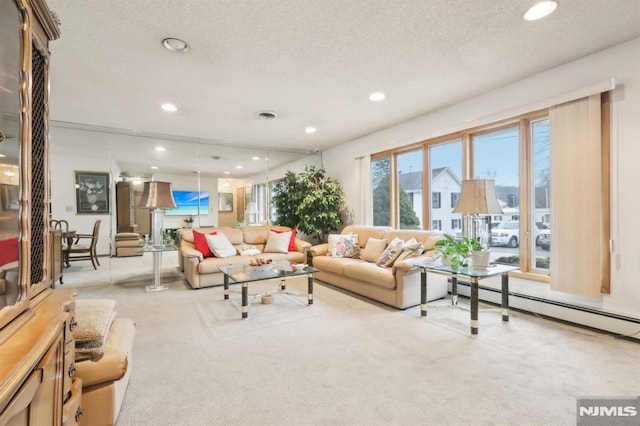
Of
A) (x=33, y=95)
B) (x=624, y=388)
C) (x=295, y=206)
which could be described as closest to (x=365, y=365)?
(x=624, y=388)

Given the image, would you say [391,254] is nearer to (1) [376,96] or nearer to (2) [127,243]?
(1) [376,96]

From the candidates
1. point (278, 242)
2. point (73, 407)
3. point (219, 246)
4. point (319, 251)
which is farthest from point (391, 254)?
point (73, 407)

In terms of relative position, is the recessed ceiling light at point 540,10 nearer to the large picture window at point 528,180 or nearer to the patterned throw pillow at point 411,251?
the large picture window at point 528,180

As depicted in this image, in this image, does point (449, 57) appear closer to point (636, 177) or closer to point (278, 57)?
point (278, 57)

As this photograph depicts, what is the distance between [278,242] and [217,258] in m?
1.08

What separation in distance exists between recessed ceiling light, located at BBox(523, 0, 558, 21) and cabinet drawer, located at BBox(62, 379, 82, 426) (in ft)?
10.9

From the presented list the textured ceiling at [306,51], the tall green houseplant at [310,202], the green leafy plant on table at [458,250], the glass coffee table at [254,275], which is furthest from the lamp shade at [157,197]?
the green leafy plant on table at [458,250]

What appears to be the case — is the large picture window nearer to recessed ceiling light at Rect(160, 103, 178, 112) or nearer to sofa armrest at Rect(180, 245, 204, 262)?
sofa armrest at Rect(180, 245, 204, 262)

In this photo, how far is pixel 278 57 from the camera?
265 centimetres

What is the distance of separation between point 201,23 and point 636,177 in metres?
3.60

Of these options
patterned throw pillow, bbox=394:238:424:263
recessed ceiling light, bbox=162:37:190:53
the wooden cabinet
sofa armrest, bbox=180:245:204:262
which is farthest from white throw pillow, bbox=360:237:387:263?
the wooden cabinet

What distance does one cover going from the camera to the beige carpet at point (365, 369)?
1.68 m

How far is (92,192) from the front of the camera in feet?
16.6

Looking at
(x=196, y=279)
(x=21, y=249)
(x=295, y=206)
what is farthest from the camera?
(x=295, y=206)
